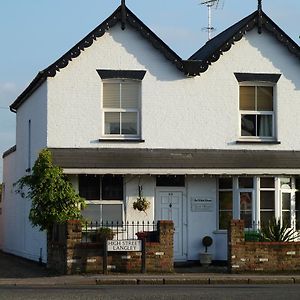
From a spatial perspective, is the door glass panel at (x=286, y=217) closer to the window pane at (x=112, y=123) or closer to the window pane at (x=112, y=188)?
the window pane at (x=112, y=188)

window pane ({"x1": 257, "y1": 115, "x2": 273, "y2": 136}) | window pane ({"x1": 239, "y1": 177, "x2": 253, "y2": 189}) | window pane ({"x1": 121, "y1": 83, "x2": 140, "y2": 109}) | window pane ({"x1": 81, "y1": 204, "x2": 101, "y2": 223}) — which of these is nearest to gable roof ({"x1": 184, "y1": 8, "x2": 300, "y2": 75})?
window pane ({"x1": 121, "y1": 83, "x2": 140, "y2": 109})

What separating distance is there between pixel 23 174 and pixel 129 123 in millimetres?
6673

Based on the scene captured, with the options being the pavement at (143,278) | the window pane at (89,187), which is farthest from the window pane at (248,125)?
the pavement at (143,278)

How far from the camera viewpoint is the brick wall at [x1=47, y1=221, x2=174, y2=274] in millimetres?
24219

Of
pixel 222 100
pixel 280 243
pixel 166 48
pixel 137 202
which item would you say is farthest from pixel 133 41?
pixel 280 243

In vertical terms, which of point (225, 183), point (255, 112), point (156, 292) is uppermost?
point (255, 112)

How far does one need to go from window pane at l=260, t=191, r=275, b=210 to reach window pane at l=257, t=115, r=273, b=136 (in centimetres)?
213

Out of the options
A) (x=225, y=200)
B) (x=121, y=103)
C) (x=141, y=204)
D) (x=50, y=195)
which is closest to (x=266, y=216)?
(x=225, y=200)

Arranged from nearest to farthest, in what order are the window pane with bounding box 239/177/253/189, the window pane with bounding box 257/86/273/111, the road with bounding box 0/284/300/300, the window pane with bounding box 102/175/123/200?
the road with bounding box 0/284/300/300
the window pane with bounding box 102/175/123/200
the window pane with bounding box 239/177/253/189
the window pane with bounding box 257/86/273/111

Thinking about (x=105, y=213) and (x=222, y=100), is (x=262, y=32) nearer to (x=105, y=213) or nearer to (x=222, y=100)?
(x=222, y=100)

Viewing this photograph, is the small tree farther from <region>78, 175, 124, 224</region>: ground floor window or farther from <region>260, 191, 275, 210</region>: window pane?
<region>260, 191, 275, 210</region>: window pane

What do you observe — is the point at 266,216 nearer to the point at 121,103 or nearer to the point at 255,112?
the point at 255,112

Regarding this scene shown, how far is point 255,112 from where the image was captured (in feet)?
95.8

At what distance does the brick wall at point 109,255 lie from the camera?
953 inches
